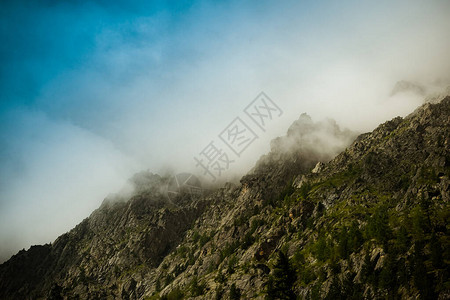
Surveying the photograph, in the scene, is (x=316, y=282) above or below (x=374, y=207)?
above

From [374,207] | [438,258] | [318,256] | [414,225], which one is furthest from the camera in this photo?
[374,207]

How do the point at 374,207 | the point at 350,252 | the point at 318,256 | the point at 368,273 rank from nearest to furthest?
the point at 368,273, the point at 350,252, the point at 318,256, the point at 374,207

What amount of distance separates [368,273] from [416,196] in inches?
2455

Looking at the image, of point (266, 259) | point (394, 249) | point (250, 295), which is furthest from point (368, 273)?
point (266, 259)

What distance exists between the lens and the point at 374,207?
578 feet

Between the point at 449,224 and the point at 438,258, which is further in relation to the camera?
the point at 449,224

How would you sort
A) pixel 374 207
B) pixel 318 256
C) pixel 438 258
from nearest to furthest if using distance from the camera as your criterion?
pixel 438 258 < pixel 318 256 < pixel 374 207

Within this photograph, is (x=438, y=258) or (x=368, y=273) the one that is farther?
(x=368, y=273)

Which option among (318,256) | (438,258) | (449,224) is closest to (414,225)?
(449,224)

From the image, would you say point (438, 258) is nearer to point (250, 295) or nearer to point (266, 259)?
point (250, 295)

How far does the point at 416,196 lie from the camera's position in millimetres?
158125

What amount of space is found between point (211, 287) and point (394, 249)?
351 ft

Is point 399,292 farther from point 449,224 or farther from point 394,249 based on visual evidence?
point 449,224

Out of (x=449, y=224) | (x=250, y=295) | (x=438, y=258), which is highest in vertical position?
(x=250, y=295)
